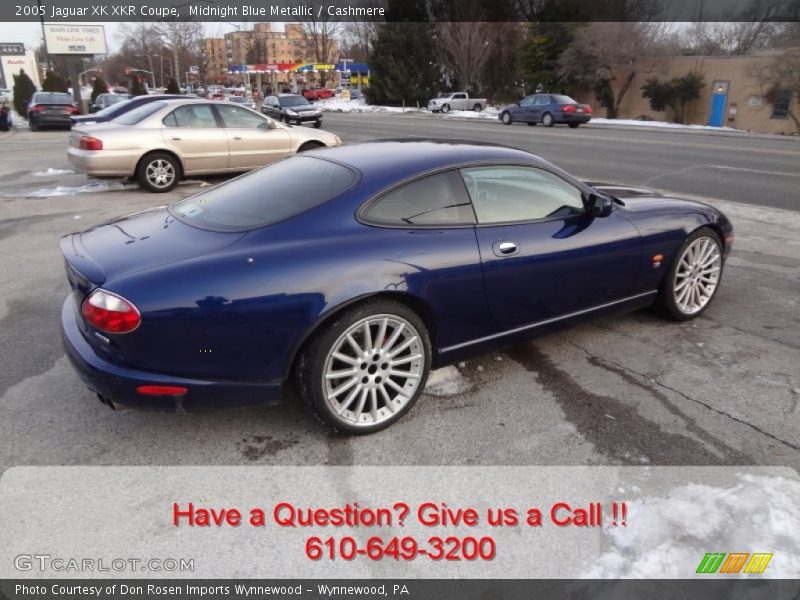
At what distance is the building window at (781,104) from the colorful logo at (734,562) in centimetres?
3731

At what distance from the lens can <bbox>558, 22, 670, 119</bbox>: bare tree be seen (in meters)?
37.2

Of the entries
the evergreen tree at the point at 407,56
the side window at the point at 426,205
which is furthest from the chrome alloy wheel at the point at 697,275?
the evergreen tree at the point at 407,56

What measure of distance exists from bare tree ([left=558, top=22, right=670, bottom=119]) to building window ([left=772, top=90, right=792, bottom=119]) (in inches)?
310

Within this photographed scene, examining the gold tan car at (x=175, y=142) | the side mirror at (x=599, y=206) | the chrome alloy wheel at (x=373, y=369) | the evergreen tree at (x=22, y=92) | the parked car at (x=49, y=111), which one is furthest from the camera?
the evergreen tree at (x=22, y=92)

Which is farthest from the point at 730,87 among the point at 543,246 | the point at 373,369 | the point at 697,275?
the point at 373,369

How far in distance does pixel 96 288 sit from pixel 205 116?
8186mm

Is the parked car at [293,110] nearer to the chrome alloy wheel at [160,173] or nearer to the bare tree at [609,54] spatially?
the chrome alloy wheel at [160,173]

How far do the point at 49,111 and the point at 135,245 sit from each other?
2544 cm

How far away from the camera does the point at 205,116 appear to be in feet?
33.1

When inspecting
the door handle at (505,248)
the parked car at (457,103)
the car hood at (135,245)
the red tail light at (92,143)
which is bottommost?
the door handle at (505,248)

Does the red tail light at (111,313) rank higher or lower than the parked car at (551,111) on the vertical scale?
lower

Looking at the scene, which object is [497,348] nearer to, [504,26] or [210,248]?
[210,248]

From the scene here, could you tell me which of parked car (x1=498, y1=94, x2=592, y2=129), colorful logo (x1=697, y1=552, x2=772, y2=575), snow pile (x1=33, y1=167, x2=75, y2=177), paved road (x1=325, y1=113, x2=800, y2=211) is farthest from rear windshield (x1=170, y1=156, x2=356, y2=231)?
parked car (x1=498, y1=94, x2=592, y2=129)

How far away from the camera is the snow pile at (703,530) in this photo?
230 cm
